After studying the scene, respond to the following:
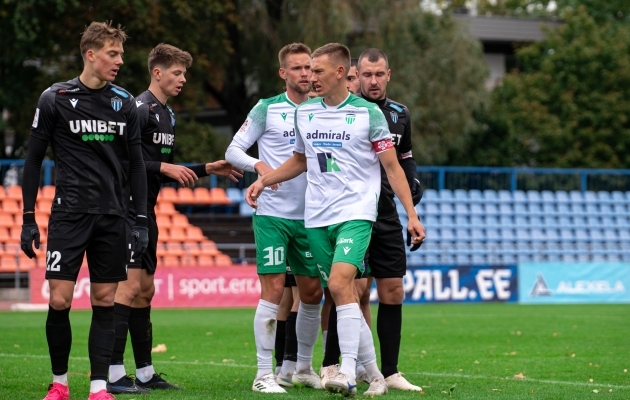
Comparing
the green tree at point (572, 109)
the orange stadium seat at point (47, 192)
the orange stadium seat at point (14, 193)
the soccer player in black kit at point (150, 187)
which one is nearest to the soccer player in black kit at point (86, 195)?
the soccer player in black kit at point (150, 187)

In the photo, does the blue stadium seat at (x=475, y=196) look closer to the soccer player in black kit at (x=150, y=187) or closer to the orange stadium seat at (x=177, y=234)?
the orange stadium seat at (x=177, y=234)

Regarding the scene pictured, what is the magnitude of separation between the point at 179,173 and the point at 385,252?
1.62m

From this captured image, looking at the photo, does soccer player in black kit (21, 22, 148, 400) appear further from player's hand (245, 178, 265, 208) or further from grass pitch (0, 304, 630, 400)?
player's hand (245, 178, 265, 208)

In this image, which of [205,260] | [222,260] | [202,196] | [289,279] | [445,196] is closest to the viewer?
[289,279]

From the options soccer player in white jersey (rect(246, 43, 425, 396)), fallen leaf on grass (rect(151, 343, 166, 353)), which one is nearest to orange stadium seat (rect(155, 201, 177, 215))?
fallen leaf on grass (rect(151, 343, 166, 353))

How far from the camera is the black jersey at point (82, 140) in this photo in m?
6.65

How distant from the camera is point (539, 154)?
39531 millimetres

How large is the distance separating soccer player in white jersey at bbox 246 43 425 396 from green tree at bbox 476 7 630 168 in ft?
105

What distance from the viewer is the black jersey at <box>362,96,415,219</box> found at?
7.92 m

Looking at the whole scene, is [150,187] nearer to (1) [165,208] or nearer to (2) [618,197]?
(1) [165,208]

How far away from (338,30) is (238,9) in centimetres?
367

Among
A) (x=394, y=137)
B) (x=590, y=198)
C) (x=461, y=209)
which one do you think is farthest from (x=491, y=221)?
(x=394, y=137)

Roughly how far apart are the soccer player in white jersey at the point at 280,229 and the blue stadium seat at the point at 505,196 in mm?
19238

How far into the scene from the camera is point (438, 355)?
35.4ft
